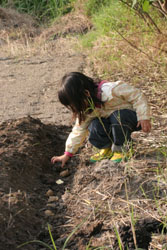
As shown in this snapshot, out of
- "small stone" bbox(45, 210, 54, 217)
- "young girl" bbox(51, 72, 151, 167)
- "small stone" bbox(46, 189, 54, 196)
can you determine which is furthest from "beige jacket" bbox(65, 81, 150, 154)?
"small stone" bbox(45, 210, 54, 217)

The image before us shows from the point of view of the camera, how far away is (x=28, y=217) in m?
2.10

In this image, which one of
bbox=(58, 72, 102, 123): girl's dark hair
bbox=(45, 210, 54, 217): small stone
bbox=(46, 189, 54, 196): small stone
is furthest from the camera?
bbox=(46, 189, 54, 196): small stone

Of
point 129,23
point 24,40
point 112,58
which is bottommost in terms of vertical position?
point 24,40

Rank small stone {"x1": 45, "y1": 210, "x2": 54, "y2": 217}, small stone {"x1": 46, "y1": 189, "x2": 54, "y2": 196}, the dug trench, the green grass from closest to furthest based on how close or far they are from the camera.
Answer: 1. the dug trench
2. small stone {"x1": 45, "y1": 210, "x2": 54, "y2": 217}
3. small stone {"x1": 46, "y1": 189, "x2": 54, "y2": 196}
4. the green grass

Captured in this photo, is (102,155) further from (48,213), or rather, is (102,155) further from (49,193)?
(48,213)

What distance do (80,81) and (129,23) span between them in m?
3.32

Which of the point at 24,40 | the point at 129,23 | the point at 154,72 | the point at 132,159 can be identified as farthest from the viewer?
the point at 24,40

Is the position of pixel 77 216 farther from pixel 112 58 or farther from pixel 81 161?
pixel 112 58

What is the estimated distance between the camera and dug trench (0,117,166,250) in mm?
1895

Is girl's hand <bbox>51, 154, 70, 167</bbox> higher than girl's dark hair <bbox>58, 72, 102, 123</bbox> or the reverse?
the reverse

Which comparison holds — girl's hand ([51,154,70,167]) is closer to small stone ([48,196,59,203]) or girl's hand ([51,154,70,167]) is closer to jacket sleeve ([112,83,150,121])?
small stone ([48,196,59,203])

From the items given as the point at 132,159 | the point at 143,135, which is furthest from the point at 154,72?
the point at 132,159

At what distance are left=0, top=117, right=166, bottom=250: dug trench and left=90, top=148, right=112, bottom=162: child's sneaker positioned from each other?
0.07m

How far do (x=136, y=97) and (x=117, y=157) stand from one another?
44 cm
